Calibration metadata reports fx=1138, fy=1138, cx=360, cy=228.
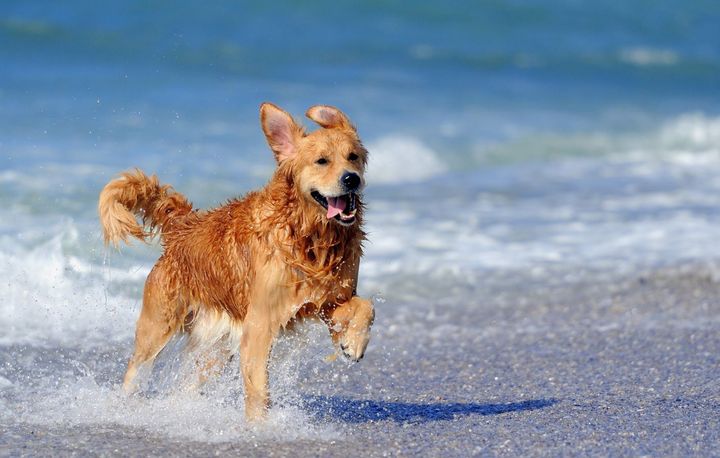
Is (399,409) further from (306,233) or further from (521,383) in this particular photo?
(306,233)

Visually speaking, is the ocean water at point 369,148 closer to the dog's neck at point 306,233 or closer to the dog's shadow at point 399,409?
the dog's shadow at point 399,409

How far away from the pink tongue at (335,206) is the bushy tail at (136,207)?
1247 millimetres

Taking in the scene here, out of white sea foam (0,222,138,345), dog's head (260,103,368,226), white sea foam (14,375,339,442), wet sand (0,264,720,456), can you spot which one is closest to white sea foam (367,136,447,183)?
wet sand (0,264,720,456)

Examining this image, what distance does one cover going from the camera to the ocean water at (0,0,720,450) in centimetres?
688

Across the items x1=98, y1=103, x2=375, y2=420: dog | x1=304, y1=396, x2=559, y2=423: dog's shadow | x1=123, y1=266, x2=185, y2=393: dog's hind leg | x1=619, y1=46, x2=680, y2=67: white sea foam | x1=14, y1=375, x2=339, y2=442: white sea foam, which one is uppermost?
x1=619, y1=46, x2=680, y2=67: white sea foam

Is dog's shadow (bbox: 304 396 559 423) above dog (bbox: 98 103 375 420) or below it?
below

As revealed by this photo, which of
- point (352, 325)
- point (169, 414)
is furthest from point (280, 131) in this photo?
point (169, 414)

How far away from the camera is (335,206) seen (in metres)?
5.38

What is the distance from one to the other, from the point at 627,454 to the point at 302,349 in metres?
1.70

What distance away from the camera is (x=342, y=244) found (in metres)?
5.52

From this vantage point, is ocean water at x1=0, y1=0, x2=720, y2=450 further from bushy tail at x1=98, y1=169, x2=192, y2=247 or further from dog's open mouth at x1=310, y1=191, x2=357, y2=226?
dog's open mouth at x1=310, y1=191, x2=357, y2=226

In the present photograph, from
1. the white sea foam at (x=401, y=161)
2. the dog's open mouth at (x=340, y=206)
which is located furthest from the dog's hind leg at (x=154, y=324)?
the white sea foam at (x=401, y=161)

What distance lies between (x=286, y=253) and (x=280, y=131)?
616 millimetres

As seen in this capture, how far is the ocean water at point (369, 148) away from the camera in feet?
22.6
